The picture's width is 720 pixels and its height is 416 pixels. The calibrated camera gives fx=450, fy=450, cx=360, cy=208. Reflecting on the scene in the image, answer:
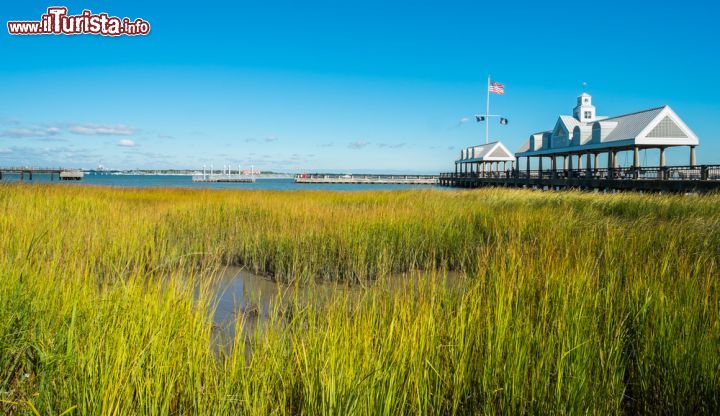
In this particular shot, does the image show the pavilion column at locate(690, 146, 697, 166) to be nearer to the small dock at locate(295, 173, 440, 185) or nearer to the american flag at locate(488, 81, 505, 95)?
the american flag at locate(488, 81, 505, 95)

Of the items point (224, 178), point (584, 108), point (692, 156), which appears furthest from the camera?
point (224, 178)

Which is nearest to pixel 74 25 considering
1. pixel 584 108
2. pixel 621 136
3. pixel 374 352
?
pixel 374 352

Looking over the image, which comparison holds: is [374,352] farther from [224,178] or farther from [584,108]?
[224,178]

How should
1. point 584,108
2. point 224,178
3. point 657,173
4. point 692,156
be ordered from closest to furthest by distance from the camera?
point 657,173, point 692,156, point 584,108, point 224,178

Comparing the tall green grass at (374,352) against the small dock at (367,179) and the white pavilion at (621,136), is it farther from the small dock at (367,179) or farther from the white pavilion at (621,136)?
the small dock at (367,179)

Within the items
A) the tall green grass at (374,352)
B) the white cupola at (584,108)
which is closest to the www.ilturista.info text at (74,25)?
the tall green grass at (374,352)

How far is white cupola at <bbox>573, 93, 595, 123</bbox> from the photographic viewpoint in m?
53.8

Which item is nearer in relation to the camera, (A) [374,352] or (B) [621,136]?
(A) [374,352]

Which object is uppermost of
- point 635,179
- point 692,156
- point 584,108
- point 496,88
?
Result: point 496,88

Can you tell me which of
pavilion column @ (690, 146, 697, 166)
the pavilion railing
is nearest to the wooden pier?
the pavilion railing

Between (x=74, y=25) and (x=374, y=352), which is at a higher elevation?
(x=74, y=25)

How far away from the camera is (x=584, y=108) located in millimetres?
53812

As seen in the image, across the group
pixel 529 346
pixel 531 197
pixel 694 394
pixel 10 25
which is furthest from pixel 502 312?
pixel 10 25

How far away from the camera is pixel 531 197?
16.4 m
